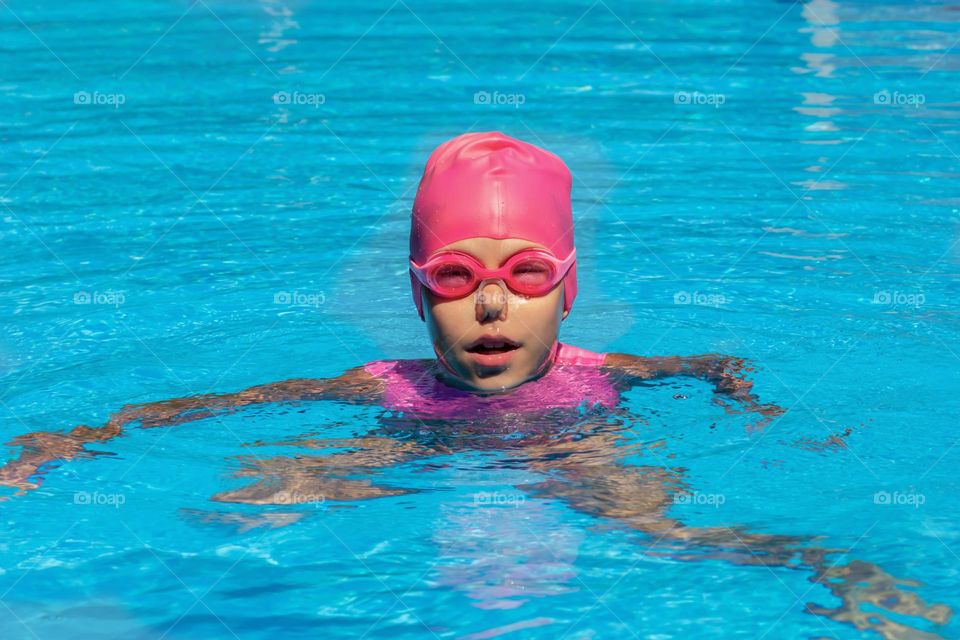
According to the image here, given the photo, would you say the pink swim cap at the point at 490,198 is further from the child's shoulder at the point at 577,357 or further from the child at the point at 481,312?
the child's shoulder at the point at 577,357

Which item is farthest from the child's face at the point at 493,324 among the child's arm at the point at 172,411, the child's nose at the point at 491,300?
the child's arm at the point at 172,411

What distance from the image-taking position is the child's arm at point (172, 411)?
449 centimetres

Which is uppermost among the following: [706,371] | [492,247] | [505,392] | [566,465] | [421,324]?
[421,324]

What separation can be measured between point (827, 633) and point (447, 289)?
1630 mm

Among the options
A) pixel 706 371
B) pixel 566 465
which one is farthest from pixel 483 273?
pixel 706 371

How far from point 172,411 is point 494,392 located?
1.19 meters

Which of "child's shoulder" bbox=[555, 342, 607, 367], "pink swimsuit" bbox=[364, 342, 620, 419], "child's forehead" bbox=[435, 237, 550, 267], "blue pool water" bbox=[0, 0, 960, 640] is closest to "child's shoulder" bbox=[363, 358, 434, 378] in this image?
→ "pink swimsuit" bbox=[364, 342, 620, 419]

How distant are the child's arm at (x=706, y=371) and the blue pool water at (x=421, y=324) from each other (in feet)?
0.37

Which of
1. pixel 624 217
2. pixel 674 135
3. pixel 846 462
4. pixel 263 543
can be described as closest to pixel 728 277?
pixel 624 217

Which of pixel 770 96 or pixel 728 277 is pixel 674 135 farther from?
pixel 728 277

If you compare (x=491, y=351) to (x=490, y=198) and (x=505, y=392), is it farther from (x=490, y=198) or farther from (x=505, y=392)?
(x=490, y=198)

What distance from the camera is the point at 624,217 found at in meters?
7.58

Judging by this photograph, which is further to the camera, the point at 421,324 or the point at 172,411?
the point at 421,324

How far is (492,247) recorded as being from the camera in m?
4.44
